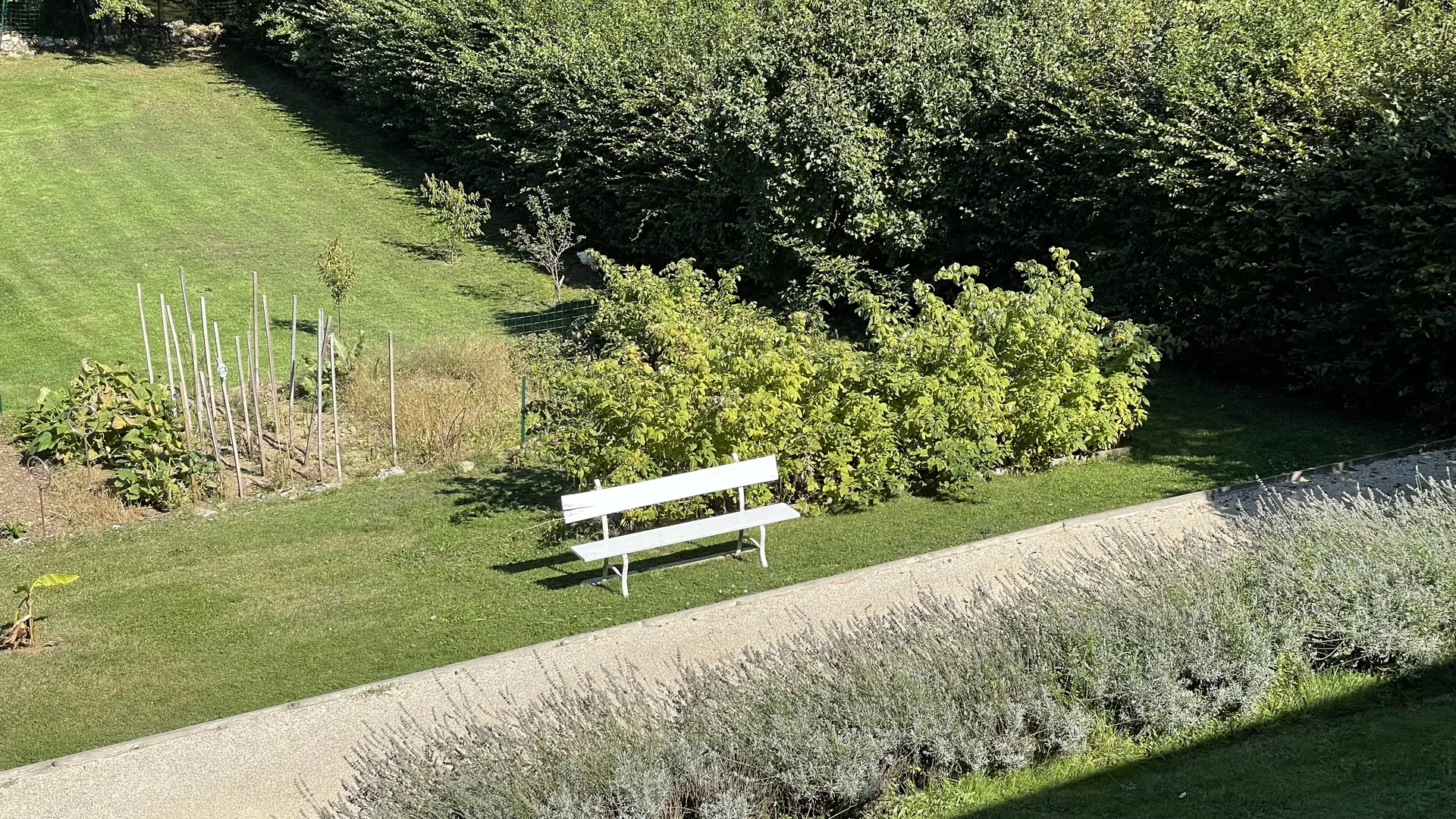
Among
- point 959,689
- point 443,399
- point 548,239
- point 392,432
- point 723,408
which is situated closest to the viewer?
point 959,689

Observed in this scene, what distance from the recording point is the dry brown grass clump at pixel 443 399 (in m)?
12.7

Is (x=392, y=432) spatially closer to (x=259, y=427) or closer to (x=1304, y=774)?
(x=259, y=427)

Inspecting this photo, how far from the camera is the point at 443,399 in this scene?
43.9ft

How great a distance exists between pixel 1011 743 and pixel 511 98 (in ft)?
55.5

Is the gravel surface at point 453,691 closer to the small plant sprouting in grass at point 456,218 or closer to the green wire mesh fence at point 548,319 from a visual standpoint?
the green wire mesh fence at point 548,319

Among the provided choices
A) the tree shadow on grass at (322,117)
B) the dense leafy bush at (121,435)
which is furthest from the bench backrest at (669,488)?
the tree shadow on grass at (322,117)

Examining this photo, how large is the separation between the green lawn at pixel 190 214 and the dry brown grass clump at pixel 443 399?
1993 mm

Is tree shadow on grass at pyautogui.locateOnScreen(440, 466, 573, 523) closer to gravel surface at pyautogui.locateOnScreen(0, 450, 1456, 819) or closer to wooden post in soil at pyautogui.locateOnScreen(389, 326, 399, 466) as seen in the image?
wooden post in soil at pyautogui.locateOnScreen(389, 326, 399, 466)

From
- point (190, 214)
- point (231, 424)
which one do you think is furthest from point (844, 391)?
point (190, 214)

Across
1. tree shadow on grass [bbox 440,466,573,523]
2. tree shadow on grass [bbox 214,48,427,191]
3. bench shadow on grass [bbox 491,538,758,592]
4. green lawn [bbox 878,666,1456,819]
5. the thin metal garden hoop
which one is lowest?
the thin metal garden hoop

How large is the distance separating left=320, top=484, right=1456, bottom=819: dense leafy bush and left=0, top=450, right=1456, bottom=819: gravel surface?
37 centimetres

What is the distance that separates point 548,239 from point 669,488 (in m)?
9.43

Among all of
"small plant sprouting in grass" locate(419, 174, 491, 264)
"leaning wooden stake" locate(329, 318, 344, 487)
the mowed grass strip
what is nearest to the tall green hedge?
"small plant sprouting in grass" locate(419, 174, 491, 264)

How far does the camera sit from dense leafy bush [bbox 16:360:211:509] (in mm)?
11422
